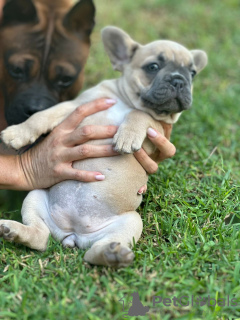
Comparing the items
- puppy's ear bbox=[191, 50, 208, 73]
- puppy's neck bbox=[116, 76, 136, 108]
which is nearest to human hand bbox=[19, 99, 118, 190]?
puppy's neck bbox=[116, 76, 136, 108]

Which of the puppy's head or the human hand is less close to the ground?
the puppy's head

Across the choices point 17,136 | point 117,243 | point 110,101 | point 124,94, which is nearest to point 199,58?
point 124,94

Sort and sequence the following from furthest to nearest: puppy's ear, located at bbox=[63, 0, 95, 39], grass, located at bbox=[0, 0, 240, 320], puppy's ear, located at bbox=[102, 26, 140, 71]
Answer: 1. puppy's ear, located at bbox=[63, 0, 95, 39]
2. puppy's ear, located at bbox=[102, 26, 140, 71]
3. grass, located at bbox=[0, 0, 240, 320]

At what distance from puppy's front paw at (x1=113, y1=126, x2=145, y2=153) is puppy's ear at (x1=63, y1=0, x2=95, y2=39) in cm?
145

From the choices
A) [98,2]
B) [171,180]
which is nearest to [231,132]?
[171,180]

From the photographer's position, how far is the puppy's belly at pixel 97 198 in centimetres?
264

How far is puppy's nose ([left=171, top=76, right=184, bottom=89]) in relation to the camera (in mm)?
2838

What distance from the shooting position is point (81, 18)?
11.9 feet

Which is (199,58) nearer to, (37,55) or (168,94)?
(168,94)

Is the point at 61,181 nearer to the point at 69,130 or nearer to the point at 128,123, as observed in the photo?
the point at 69,130

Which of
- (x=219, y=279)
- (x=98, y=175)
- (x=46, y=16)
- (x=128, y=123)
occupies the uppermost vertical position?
(x=46, y=16)

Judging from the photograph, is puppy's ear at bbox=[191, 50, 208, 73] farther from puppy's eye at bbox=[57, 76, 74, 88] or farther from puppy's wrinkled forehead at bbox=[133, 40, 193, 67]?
puppy's eye at bbox=[57, 76, 74, 88]

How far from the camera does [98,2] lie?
250 inches

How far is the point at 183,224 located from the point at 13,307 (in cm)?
124
